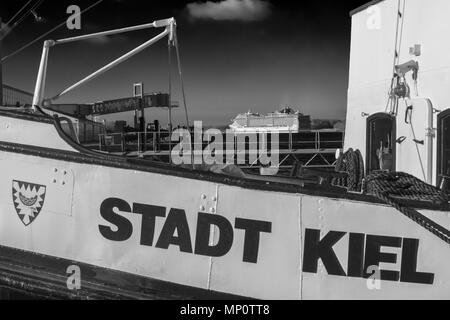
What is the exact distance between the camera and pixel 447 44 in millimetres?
5316

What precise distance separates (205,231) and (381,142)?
A: 4.59 meters

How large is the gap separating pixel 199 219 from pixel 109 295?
2.61 feet

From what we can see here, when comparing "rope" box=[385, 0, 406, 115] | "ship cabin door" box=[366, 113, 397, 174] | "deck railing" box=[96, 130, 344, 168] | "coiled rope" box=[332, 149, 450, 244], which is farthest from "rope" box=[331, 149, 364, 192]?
"deck railing" box=[96, 130, 344, 168]

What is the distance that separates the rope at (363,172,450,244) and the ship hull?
0.06 meters

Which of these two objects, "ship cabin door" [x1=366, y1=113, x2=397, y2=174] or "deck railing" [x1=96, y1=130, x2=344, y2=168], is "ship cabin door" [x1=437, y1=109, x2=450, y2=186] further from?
"deck railing" [x1=96, y1=130, x2=344, y2=168]

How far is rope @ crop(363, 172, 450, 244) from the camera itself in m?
2.92

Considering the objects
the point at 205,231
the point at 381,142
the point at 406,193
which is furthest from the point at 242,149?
the point at 205,231

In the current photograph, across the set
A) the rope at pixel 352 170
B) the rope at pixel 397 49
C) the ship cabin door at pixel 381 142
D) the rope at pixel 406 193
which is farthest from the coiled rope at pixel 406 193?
the rope at pixel 397 49

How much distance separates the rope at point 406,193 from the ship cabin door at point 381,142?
285 cm

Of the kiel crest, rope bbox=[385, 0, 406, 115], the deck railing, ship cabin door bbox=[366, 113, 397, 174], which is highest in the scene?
rope bbox=[385, 0, 406, 115]

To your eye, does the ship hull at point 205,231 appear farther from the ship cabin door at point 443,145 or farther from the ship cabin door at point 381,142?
the ship cabin door at point 381,142

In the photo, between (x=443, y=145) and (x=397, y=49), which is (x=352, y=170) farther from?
(x=397, y=49)

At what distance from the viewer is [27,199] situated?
→ 339 centimetres

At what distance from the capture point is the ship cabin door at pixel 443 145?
216 inches
